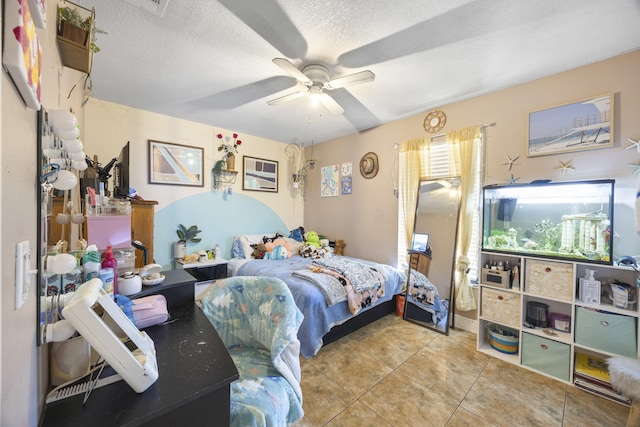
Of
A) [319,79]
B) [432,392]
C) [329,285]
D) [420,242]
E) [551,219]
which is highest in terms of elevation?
[319,79]

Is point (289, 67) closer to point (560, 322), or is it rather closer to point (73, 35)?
point (73, 35)

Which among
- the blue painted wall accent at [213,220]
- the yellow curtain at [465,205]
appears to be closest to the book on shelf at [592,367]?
the yellow curtain at [465,205]

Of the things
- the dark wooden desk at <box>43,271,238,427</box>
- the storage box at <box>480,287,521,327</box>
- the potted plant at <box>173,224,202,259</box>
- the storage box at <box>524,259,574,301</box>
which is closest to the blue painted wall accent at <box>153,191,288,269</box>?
the potted plant at <box>173,224,202,259</box>

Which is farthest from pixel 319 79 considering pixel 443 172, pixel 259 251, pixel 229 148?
pixel 259 251

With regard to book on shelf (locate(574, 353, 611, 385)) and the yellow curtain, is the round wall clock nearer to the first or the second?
the yellow curtain

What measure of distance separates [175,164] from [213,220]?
36.6 inches

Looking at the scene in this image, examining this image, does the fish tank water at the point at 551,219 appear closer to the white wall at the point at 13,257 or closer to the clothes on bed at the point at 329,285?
the clothes on bed at the point at 329,285

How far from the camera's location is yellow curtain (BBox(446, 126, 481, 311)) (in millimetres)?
2658

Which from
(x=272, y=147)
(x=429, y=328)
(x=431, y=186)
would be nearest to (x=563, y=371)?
(x=429, y=328)

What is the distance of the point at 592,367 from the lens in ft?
6.29

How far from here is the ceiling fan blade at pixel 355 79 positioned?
1.83 metres

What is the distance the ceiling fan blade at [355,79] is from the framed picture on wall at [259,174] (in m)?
2.33

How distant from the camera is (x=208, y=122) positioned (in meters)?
3.50

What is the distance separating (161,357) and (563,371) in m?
2.82
